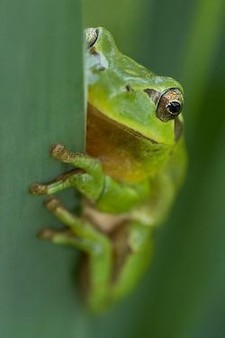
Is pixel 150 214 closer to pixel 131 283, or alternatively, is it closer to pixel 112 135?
pixel 131 283

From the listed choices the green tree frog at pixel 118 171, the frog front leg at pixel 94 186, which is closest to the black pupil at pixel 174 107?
the green tree frog at pixel 118 171

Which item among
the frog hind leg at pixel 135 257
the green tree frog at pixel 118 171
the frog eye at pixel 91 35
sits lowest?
the frog hind leg at pixel 135 257

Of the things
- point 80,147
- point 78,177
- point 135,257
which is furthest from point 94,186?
point 135,257

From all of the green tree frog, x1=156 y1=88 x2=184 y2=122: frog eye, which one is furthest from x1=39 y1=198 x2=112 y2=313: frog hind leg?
x1=156 y1=88 x2=184 y2=122: frog eye

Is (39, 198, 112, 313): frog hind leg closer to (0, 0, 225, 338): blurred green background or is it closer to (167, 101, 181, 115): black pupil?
(0, 0, 225, 338): blurred green background

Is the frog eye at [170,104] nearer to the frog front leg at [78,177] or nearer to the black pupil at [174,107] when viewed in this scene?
the black pupil at [174,107]

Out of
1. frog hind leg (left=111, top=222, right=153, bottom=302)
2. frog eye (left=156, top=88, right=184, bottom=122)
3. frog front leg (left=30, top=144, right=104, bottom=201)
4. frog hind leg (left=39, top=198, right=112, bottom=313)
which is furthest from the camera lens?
frog hind leg (left=111, top=222, right=153, bottom=302)

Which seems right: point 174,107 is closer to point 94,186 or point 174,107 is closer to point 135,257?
point 94,186

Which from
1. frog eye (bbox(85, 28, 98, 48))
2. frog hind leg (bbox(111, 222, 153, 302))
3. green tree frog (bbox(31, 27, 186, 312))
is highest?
frog eye (bbox(85, 28, 98, 48))
